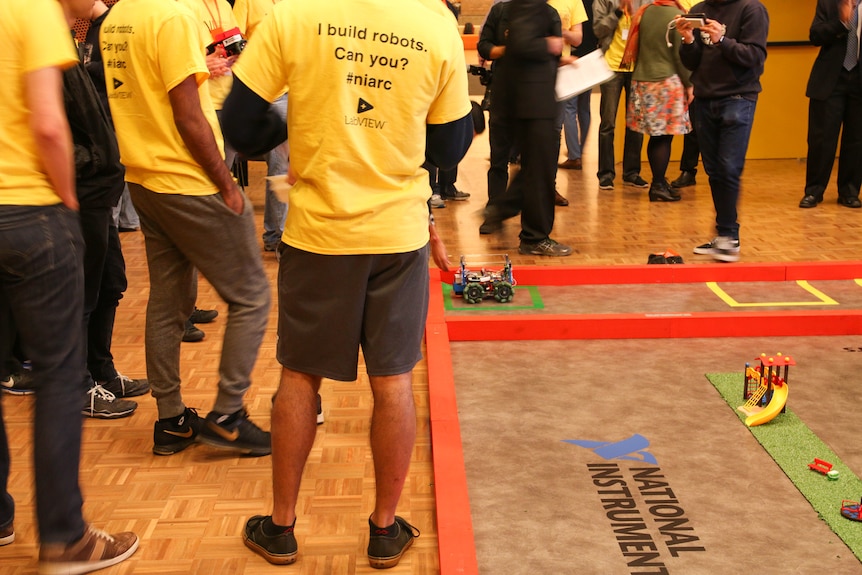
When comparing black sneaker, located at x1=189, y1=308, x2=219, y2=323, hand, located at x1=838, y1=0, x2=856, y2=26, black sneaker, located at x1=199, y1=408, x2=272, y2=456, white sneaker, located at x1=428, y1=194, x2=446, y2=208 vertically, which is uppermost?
hand, located at x1=838, y1=0, x2=856, y2=26

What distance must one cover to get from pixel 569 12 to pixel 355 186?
14.6ft

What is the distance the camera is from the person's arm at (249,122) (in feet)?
7.33

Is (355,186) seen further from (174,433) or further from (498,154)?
(498,154)

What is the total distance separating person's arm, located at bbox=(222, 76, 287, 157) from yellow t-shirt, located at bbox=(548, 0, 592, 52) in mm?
4163

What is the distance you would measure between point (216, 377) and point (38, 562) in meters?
1.43

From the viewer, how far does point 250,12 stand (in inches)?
203

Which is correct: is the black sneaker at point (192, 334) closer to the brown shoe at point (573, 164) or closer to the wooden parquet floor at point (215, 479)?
the wooden parquet floor at point (215, 479)

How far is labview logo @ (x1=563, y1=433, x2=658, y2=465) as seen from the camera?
3053 mm

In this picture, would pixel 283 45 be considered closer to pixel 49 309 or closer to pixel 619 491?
pixel 49 309

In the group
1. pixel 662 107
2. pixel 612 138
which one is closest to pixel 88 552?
pixel 662 107

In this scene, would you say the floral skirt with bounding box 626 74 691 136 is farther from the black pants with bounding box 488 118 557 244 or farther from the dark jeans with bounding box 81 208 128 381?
the dark jeans with bounding box 81 208 128 381

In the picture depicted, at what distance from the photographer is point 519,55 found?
4.95 metres

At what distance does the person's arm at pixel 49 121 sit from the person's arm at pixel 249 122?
377 millimetres

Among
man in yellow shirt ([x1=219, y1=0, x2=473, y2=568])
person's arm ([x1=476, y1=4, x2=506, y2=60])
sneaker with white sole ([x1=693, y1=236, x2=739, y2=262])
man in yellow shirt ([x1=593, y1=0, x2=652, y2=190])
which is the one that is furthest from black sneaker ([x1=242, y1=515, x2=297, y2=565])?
man in yellow shirt ([x1=593, y1=0, x2=652, y2=190])
